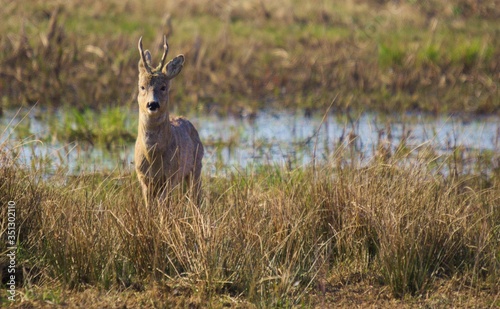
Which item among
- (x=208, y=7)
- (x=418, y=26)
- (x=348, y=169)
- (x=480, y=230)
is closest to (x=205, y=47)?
(x=208, y=7)

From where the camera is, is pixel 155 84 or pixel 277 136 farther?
pixel 277 136

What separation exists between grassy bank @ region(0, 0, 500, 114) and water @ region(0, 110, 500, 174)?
689mm

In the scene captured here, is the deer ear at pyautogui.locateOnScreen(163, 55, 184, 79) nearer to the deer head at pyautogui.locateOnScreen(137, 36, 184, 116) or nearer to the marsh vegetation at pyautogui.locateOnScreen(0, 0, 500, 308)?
the deer head at pyautogui.locateOnScreen(137, 36, 184, 116)

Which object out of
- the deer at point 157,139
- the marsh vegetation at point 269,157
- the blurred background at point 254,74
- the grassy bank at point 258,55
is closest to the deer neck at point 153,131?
the deer at point 157,139

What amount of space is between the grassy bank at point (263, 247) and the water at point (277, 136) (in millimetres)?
2741

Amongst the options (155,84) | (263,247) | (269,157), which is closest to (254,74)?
(269,157)

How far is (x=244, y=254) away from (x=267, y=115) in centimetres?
782

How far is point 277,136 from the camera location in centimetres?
1309

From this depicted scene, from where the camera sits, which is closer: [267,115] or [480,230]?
[480,230]

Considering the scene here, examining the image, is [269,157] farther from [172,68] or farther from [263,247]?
[263,247]

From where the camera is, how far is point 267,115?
1450cm

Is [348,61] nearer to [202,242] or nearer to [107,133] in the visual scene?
[107,133]

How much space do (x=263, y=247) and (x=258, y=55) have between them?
35.4ft

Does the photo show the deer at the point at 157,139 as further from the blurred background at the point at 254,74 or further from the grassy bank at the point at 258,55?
the grassy bank at the point at 258,55
